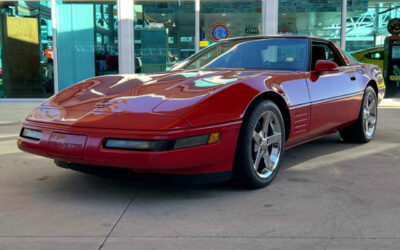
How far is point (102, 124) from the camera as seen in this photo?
2766 millimetres

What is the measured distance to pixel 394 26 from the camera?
1080cm

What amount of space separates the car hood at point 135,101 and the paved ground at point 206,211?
558 mm

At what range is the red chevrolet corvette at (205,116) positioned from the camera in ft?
8.82

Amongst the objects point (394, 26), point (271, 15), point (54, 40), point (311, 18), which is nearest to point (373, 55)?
point (394, 26)

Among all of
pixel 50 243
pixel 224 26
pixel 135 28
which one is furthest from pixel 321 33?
pixel 50 243

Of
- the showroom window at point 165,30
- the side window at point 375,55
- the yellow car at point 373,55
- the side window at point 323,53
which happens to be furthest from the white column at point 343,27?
the side window at point 323,53

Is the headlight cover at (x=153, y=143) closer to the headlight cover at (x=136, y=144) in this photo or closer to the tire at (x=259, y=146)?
the headlight cover at (x=136, y=144)

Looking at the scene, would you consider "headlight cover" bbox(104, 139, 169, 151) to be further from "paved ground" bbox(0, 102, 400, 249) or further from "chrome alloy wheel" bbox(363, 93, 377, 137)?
"chrome alloy wheel" bbox(363, 93, 377, 137)

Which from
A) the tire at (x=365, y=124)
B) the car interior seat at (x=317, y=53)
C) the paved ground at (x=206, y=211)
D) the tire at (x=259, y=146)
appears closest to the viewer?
the paved ground at (x=206, y=211)

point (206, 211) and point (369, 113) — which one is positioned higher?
point (369, 113)

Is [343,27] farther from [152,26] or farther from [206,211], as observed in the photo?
[206,211]

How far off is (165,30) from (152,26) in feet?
1.10

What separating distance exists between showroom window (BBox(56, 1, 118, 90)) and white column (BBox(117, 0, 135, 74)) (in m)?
0.17

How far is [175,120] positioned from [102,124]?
1.58 ft
